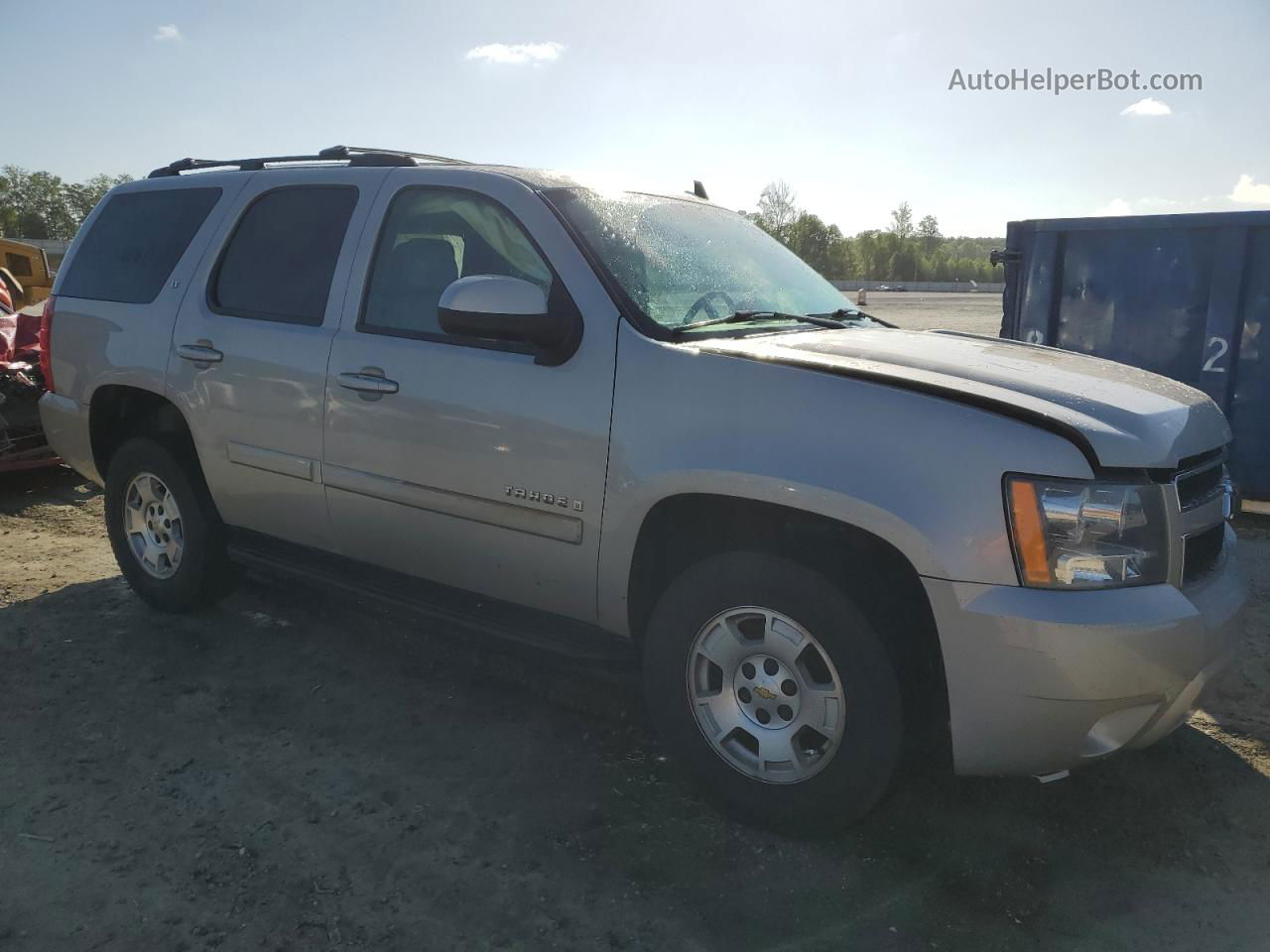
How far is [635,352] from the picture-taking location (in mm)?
2932

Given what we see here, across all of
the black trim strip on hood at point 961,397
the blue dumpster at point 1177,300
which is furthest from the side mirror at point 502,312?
the blue dumpster at point 1177,300

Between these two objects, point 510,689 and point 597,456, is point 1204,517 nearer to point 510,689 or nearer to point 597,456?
point 597,456

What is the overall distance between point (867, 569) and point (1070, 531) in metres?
0.54

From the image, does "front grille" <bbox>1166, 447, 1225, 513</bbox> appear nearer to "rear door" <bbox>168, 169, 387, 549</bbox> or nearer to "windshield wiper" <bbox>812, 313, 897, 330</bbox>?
"windshield wiper" <bbox>812, 313, 897, 330</bbox>

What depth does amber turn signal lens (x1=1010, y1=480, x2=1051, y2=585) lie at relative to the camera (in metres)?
2.34

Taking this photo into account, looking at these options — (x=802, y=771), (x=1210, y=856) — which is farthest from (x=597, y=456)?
(x=1210, y=856)

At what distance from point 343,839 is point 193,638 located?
1.91 meters

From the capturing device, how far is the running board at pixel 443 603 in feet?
10.3

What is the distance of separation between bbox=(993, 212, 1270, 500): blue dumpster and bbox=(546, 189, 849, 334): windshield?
12.8ft

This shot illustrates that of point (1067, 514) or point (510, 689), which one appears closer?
point (1067, 514)

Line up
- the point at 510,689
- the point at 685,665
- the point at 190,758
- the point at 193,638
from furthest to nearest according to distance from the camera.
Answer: the point at 193,638 → the point at 510,689 → the point at 190,758 → the point at 685,665

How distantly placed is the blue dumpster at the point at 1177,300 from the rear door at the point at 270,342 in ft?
17.6

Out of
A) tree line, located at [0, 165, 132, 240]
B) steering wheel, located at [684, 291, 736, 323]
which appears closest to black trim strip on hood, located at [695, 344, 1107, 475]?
steering wheel, located at [684, 291, 736, 323]

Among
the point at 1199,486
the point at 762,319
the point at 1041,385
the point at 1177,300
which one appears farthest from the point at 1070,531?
the point at 1177,300
